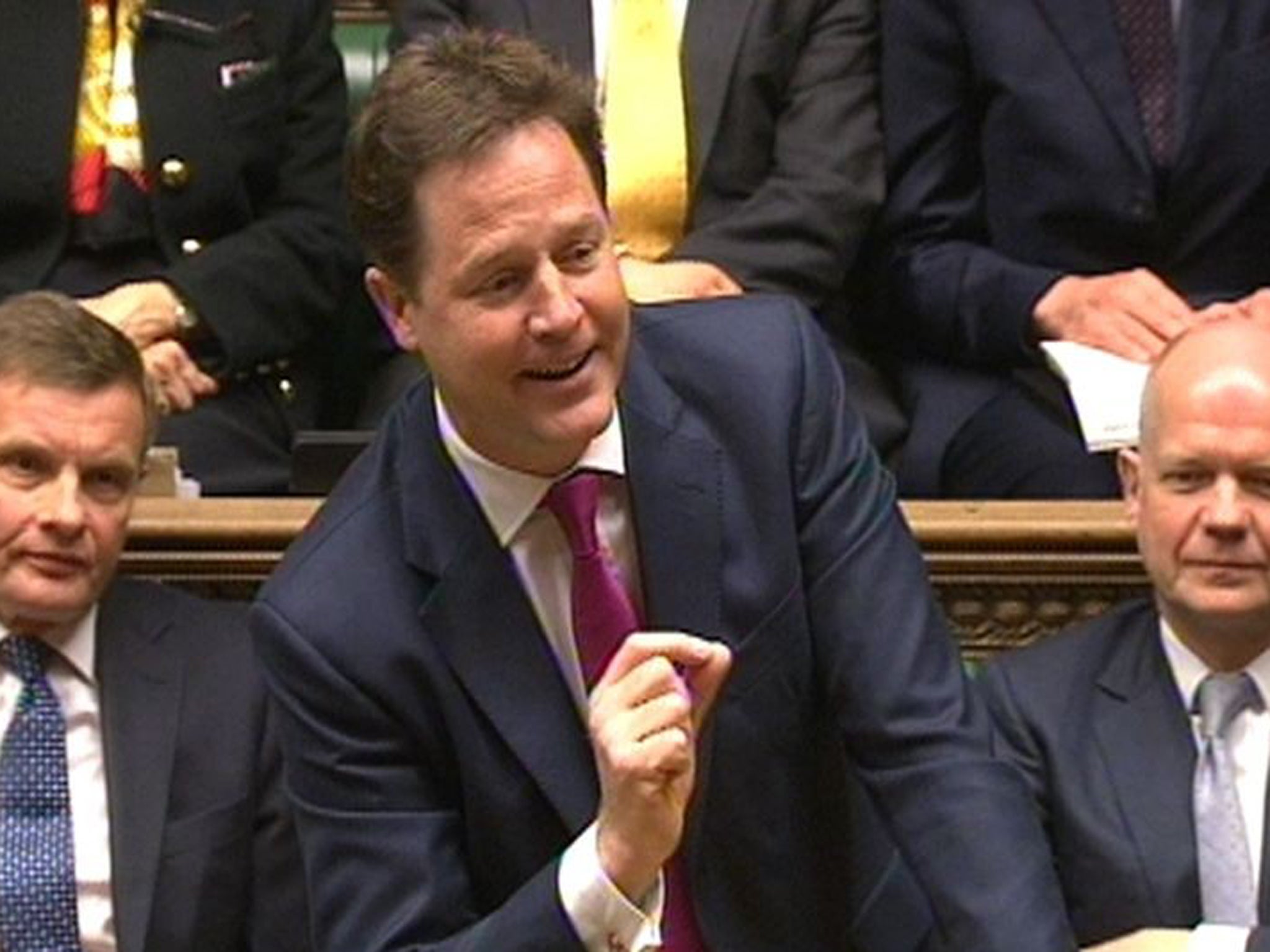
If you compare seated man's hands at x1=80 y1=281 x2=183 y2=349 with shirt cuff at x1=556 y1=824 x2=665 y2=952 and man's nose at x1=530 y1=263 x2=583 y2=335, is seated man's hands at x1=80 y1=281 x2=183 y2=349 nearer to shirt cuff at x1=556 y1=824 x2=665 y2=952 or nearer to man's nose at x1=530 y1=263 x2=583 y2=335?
man's nose at x1=530 y1=263 x2=583 y2=335

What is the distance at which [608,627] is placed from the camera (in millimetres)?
2102

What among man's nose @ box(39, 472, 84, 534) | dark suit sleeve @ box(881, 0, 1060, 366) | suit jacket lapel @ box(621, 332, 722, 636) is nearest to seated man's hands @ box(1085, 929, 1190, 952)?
suit jacket lapel @ box(621, 332, 722, 636)

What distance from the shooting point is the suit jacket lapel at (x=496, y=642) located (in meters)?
2.10

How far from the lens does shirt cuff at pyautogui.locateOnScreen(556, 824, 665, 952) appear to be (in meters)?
1.91

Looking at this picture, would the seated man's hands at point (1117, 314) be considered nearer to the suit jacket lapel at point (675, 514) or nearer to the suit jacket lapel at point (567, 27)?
the suit jacket lapel at point (567, 27)

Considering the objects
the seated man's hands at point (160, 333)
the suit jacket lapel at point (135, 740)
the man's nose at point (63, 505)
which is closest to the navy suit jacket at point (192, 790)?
the suit jacket lapel at point (135, 740)

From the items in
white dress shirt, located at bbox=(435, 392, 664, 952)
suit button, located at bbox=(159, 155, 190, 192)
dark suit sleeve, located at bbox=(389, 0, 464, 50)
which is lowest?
suit button, located at bbox=(159, 155, 190, 192)

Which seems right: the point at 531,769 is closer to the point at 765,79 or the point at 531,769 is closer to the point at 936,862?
the point at 936,862

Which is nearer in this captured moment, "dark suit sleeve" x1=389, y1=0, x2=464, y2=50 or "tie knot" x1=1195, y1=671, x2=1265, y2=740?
"tie knot" x1=1195, y1=671, x2=1265, y2=740

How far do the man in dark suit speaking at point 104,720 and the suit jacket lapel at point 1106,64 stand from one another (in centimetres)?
99

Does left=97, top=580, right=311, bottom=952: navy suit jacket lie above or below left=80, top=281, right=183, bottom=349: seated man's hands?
below

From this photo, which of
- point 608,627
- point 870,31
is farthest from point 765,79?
point 608,627

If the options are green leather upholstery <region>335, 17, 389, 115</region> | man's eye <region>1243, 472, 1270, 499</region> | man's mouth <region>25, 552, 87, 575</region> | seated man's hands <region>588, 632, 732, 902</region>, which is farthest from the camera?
green leather upholstery <region>335, 17, 389, 115</region>

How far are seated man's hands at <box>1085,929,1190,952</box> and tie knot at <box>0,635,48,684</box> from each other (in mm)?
902
